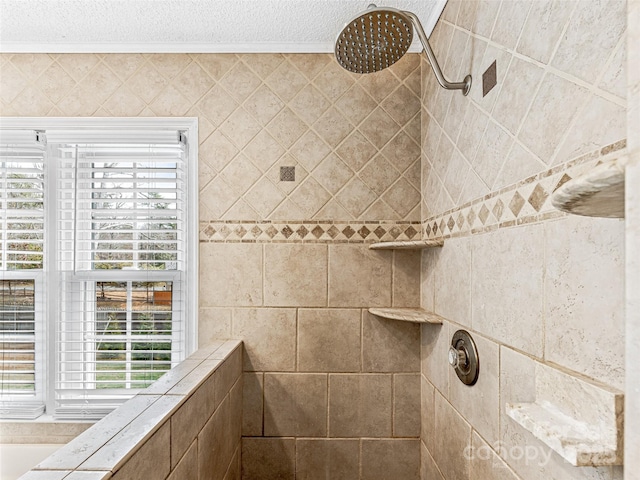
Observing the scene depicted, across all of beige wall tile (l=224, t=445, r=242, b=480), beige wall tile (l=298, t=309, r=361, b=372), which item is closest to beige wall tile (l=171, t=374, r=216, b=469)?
beige wall tile (l=224, t=445, r=242, b=480)

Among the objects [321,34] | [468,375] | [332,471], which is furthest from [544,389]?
[321,34]

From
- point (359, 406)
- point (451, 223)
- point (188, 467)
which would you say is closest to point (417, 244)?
point (451, 223)

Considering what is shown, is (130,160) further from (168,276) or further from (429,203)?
(429,203)

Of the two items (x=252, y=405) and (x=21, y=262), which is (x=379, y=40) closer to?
(x=252, y=405)

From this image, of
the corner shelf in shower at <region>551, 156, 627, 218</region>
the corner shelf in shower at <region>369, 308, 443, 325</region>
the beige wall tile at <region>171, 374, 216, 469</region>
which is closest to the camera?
the corner shelf in shower at <region>551, 156, 627, 218</region>

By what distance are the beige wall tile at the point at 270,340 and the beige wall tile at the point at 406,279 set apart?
1.59ft

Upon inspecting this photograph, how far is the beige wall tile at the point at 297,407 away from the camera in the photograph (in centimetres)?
160

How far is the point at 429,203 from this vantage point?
5.01 feet

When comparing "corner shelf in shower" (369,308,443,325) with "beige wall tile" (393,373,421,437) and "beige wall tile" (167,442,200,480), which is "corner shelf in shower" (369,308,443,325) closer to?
"beige wall tile" (393,373,421,437)

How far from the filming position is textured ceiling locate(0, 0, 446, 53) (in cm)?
140

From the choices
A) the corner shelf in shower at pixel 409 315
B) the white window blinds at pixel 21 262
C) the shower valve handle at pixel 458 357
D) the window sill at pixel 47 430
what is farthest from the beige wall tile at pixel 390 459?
the white window blinds at pixel 21 262

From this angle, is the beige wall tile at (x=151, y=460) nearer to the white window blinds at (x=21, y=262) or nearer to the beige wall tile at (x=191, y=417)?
the beige wall tile at (x=191, y=417)

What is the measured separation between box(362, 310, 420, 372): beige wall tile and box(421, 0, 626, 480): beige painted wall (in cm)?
22

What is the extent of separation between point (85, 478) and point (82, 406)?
132 centimetres
